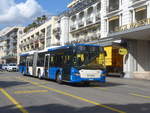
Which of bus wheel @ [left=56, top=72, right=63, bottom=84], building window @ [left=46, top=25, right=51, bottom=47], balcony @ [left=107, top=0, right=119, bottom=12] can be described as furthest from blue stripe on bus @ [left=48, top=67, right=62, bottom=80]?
building window @ [left=46, top=25, right=51, bottom=47]

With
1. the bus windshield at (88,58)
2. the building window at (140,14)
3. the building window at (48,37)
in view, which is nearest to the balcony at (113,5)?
the building window at (140,14)

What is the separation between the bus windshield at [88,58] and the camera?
55.3 ft

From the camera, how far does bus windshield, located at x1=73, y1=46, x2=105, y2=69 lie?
55.3ft

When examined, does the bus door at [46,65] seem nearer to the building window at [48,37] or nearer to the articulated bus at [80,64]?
the articulated bus at [80,64]

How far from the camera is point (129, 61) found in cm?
3275

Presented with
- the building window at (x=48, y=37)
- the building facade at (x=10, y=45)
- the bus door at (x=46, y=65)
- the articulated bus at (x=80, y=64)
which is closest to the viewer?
the articulated bus at (x=80, y=64)

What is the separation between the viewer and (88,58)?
55.9ft

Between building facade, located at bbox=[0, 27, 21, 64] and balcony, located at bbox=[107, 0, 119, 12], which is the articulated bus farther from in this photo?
building facade, located at bbox=[0, 27, 21, 64]

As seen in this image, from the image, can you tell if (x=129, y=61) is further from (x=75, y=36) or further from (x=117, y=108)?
(x=117, y=108)

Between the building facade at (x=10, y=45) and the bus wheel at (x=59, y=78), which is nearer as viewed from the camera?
the bus wheel at (x=59, y=78)

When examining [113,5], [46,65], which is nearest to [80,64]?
[46,65]

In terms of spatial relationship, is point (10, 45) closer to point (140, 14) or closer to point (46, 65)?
point (140, 14)

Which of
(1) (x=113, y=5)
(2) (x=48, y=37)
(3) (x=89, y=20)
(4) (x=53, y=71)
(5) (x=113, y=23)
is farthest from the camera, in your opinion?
(2) (x=48, y=37)

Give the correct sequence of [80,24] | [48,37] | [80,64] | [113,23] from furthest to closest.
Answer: [48,37], [80,24], [113,23], [80,64]
